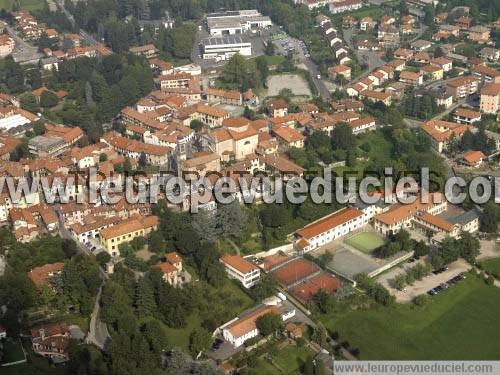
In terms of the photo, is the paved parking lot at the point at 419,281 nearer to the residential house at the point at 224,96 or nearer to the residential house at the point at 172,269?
the residential house at the point at 172,269

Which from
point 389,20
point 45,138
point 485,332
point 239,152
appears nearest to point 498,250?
point 485,332

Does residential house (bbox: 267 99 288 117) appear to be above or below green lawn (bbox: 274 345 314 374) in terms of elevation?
above

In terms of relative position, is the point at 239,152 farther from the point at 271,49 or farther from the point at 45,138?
the point at 271,49

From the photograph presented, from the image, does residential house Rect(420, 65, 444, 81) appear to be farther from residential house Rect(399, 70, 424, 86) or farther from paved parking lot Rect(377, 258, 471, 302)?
paved parking lot Rect(377, 258, 471, 302)

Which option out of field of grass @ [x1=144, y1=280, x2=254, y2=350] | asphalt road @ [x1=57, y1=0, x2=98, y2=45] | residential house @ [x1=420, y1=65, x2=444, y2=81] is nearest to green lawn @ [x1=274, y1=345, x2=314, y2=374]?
field of grass @ [x1=144, y1=280, x2=254, y2=350]

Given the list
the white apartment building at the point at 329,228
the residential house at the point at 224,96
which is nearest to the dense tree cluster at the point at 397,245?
the white apartment building at the point at 329,228
